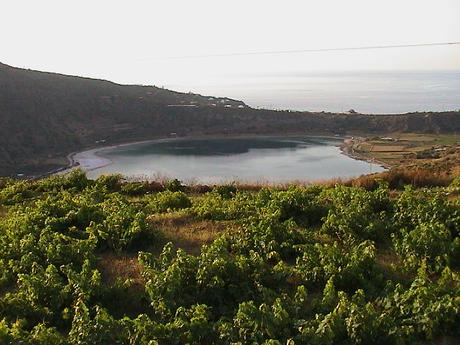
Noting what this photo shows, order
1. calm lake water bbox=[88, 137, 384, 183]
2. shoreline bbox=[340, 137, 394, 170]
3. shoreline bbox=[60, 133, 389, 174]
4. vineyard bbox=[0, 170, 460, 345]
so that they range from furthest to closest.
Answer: shoreline bbox=[60, 133, 389, 174] < shoreline bbox=[340, 137, 394, 170] < calm lake water bbox=[88, 137, 384, 183] < vineyard bbox=[0, 170, 460, 345]

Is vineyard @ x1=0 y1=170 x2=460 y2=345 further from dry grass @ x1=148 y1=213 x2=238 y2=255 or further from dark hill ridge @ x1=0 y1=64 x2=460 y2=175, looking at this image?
dark hill ridge @ x1=0 y1=64 x2=460 y2=175

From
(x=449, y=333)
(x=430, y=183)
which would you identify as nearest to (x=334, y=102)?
(x=430, y=183)

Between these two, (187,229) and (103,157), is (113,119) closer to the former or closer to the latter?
(103,157)

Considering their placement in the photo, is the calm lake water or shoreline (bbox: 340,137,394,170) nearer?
the calm lake water

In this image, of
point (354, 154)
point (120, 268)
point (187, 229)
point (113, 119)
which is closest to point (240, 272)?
point (120, 268)

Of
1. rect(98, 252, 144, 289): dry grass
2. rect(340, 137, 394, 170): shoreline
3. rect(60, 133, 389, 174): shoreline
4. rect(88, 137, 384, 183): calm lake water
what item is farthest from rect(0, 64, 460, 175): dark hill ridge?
rect(98, 252, 144, 289): dry grass
